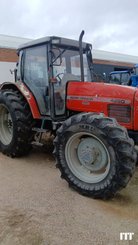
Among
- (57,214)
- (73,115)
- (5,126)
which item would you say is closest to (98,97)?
(73,115)

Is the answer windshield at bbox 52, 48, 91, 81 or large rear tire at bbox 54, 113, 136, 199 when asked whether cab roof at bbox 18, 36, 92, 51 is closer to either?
windshield at bbox 52, 48, 91, 81

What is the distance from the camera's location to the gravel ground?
2787 mm

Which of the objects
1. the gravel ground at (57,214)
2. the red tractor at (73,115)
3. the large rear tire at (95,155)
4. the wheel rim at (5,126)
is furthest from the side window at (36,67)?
the gravel ground at (57,214)

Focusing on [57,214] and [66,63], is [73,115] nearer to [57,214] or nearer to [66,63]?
[66,63]

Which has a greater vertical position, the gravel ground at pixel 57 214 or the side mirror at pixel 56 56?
the side mirror at pixel 56 56

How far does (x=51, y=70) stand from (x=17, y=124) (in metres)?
1.17

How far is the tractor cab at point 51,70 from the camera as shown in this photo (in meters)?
4.84

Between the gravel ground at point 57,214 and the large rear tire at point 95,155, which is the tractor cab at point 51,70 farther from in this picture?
the gravel ground at point 57,214

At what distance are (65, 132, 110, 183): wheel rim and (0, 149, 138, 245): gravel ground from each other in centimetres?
31

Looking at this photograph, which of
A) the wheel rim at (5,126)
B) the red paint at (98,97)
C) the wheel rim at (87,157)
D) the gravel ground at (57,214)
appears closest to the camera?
the gravel ground at (57,214)

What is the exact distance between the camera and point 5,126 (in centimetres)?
585

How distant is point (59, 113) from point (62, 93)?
0.36 m

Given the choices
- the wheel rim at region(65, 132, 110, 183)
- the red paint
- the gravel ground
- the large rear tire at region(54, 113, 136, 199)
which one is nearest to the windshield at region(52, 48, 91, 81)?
the red paint

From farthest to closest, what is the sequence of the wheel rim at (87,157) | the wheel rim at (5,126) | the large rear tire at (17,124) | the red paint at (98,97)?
the wheel rim at (5,126) → the large rear tire at (17,124) → the red paint at (98,97) → the wheel rim at (87,157)
